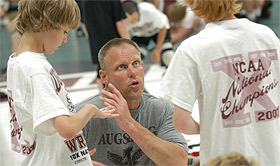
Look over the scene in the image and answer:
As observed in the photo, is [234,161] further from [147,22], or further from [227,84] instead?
[147,22]

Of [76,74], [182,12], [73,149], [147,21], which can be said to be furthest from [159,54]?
[73,149]

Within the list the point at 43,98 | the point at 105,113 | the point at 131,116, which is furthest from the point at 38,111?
the point at 131,116

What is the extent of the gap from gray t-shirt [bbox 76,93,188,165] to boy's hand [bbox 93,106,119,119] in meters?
0.27

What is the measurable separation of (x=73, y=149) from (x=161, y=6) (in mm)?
6713

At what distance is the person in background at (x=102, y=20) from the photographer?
11.7ft

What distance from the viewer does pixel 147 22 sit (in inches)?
185

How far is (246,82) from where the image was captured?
141 cm

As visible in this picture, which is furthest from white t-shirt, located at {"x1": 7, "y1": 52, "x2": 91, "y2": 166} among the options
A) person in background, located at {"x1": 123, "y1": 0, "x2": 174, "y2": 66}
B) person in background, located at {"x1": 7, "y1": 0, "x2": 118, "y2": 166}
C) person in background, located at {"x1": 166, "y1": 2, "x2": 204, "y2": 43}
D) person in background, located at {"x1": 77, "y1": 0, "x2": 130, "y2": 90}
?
person in background, located at {"x1": 166, "y1": 2, "x2": 204, "y2": 43}

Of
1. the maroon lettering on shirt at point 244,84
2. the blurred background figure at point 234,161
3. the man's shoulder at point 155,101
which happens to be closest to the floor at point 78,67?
the man's shoulder at point 155,101

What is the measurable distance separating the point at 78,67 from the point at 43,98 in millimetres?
5972

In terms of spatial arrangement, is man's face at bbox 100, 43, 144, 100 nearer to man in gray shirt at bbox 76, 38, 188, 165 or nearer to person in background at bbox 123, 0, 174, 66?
man in gray shirt at bbox 76, 38, 188, 165

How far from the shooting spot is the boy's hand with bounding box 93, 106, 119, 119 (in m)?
1.46

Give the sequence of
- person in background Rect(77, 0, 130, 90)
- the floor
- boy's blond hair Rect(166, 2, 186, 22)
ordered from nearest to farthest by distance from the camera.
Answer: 1. person in background Rect(77, 0, 130, 90)
2. the floor
3. boy's blond hair Rect(166, 2, 186, 22)

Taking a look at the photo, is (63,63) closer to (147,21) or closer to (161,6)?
(161,6)
